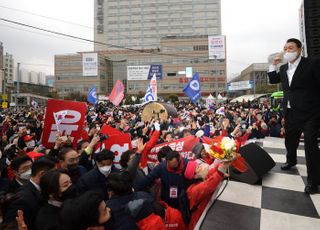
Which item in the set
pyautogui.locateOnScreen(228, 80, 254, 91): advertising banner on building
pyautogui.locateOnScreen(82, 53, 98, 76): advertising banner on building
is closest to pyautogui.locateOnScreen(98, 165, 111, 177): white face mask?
pyautogui.locateOnScreen(82, 53, 98, 76): advertising banner on building

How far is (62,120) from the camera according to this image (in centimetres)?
412

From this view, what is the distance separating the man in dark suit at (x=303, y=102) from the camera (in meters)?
2.49

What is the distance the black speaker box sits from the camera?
109 inches

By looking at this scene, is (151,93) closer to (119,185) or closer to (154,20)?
(119,185)

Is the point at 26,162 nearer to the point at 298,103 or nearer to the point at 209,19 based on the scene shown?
the point at 298,103

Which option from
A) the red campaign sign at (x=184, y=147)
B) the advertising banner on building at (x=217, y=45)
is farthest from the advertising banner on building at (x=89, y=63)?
the red campaign sign at (x=184, y=147)

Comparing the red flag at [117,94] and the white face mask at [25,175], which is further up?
the red flag at [117,94]

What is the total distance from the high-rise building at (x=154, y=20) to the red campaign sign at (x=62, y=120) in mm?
75184

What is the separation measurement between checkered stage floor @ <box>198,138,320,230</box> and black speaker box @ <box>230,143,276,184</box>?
3.3 inches

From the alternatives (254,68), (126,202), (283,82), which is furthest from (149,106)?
(254,68)

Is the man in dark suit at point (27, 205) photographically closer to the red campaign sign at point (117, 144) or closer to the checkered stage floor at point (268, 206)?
the checkered stage floor at point (268, 206)

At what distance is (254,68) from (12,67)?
107m

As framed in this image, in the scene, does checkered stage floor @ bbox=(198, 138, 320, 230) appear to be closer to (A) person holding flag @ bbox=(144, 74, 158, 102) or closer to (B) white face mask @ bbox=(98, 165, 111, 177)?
(B) white face mask @ bbox=(98, 165, 111, 177)

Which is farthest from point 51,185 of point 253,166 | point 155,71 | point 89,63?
point 89,63
